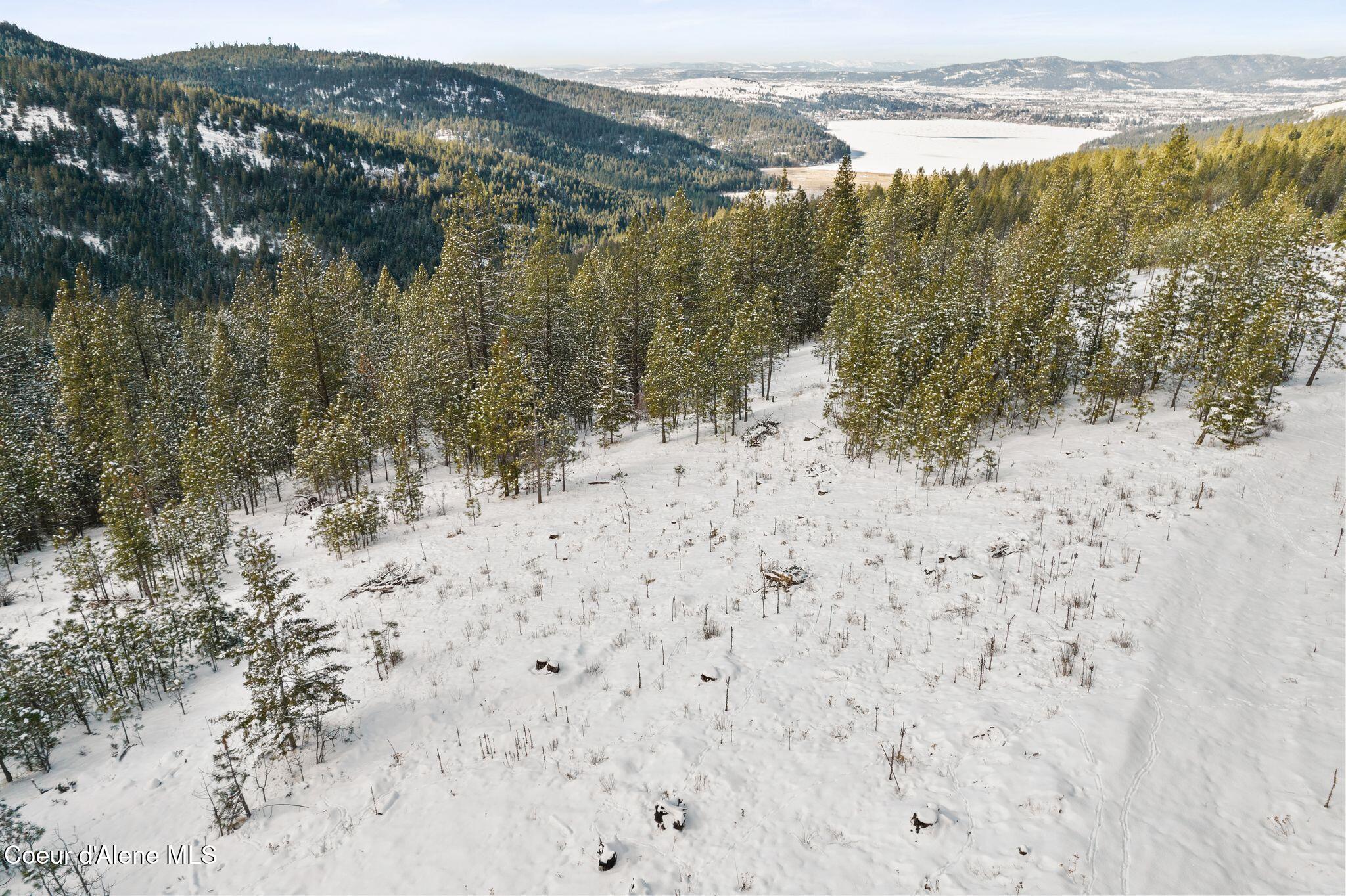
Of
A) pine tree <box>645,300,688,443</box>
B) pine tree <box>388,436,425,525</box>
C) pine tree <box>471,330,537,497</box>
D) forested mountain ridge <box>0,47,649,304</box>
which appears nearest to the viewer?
pine tree <box>471,330,537,497</box>

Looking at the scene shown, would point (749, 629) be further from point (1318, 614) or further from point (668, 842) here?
point (1318, 614)

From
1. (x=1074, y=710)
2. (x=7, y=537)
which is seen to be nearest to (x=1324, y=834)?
(x=1074, y=710)

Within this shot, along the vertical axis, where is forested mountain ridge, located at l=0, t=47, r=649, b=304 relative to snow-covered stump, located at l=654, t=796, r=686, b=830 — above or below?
above

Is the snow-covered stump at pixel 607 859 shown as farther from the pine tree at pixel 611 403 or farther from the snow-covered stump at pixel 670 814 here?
the pine tree at pixel 611 403

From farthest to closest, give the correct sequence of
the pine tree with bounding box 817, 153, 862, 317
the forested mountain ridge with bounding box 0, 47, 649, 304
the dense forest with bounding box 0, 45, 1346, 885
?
the forested mountain ridge with bounding box 0, 47, 649, 304 → the pine tree with bounding box 817, 153, 862, 317 → the dense forest with bounding box 0, 45, 1346, 885

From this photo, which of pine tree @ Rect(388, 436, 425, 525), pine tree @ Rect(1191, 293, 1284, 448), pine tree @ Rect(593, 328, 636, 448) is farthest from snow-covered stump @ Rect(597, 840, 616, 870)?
pine tree @ Rect(593, 328, 636, 448)

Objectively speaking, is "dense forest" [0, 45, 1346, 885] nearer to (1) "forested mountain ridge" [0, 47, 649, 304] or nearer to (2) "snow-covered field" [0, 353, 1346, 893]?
(2) "snow-covered field" [0, 353, 1346, 893]

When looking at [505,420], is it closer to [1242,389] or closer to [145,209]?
[1242,389]

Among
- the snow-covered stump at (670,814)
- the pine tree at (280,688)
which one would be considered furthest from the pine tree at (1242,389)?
the pine tree at (280,688)
